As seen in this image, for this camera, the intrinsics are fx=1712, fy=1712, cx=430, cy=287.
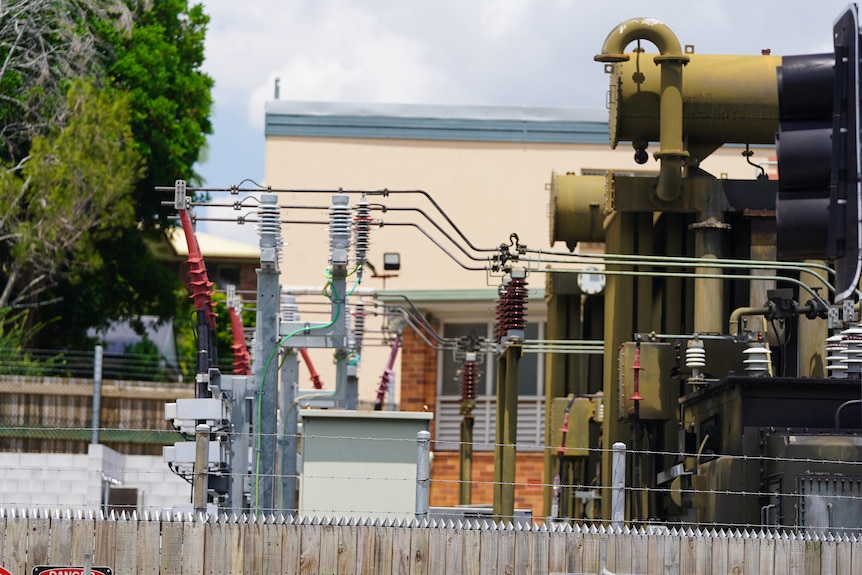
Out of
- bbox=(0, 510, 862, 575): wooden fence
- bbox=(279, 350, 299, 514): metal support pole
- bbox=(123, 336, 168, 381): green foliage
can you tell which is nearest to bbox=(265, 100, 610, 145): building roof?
bbox=(123, 336, 168, 381): green foliage

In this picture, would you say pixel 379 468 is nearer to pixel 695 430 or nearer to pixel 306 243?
pixel 695 430

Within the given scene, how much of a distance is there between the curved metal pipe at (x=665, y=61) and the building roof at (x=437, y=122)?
26.3 m

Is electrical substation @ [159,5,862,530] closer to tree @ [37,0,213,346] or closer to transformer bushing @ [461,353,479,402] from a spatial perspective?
transformer bushing @ [461,353,479,402]

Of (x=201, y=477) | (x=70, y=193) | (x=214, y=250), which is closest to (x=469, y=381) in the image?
(x=70, y=193)

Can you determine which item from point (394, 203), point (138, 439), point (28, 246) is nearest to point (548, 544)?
point (138, 439)

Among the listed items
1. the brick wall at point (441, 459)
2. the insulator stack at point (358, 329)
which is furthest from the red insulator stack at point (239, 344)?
the brick wall at point (441, 459)

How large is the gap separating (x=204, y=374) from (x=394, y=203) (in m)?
28.3

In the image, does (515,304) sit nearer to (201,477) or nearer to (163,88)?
(201,477)

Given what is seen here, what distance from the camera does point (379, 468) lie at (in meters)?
18.1

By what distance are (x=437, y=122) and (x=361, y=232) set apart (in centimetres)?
2924

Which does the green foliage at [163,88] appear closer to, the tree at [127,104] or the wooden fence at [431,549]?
the tree at [127,104]

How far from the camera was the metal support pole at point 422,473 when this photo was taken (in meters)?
14.1

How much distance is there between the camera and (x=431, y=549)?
1355 cm

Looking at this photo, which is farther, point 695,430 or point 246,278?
point 246,278
